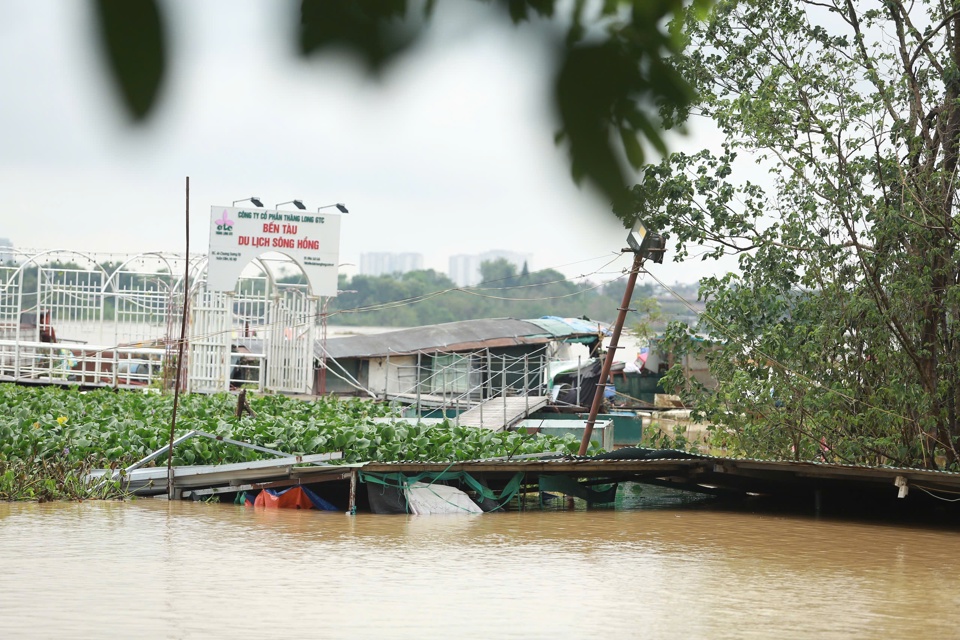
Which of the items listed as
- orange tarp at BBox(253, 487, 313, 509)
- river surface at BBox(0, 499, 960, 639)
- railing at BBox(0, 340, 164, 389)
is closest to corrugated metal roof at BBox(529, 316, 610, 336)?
railing at BBox(0, 340, 164, 389)

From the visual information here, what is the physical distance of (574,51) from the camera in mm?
631

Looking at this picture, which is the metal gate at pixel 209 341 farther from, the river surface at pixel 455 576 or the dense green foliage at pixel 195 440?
the river surface at pixel 455 576

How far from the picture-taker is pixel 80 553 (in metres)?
6.28

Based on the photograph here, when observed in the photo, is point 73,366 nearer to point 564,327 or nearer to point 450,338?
point 450,338

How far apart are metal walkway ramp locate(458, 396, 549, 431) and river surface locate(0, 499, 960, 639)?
5.67 meters

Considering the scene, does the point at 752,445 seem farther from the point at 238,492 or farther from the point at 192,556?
the point at 192,556

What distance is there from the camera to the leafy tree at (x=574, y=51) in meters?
0.50

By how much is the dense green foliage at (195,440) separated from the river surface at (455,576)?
0.55m

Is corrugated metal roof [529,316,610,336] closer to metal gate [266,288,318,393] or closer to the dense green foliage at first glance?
metal gate [266,288,318,393]

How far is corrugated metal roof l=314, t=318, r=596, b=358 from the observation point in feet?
58.9

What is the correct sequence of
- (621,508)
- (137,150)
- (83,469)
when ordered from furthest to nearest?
1. (621,508)
2. (83,469)
3. (137,150)

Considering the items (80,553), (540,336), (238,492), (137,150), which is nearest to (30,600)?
(80,553)

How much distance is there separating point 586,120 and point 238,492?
→ 8751 mm

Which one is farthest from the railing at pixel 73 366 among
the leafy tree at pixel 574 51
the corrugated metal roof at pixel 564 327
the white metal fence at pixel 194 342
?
the leafy tree at pixel 574 51
